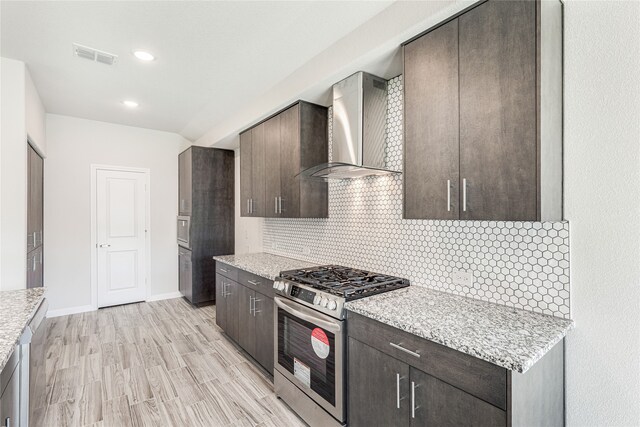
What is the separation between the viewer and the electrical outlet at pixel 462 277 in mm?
1952

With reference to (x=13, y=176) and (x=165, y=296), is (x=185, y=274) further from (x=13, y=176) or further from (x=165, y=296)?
(x=13, y=176)

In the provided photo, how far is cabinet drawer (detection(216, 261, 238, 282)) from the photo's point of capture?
10.7 feet

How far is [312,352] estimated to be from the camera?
2.11 metres

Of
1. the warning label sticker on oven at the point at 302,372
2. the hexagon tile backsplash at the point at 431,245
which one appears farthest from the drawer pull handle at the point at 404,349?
the warning label sticker on oven at the point at 302,372

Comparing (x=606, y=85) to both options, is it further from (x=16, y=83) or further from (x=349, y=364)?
(x=16, y=83)

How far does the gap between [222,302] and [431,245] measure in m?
2.49

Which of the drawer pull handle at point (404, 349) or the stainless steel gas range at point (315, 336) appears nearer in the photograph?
the drawer pull handle at point (404, 349)

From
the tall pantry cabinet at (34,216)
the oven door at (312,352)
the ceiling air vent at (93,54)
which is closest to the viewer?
the oven door at (312,352)

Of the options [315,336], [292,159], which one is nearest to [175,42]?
[292,159]

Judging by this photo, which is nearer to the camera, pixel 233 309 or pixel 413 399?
pixel 413 399

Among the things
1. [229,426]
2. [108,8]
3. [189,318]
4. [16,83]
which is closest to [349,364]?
[229,426]

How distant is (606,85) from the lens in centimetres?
143

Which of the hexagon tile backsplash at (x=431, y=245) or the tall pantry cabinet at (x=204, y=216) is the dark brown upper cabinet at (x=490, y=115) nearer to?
the hexagon tile backsplash at (x=431, y=245)

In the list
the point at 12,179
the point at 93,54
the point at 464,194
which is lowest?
the point at 464,194
